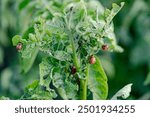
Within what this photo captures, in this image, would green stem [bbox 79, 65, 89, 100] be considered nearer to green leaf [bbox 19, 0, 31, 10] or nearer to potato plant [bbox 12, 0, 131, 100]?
potato plant [bbox 12, 0, 131, 100]

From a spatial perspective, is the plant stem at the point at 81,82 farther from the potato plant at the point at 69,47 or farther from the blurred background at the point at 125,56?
the blurred background at the point at 125,56

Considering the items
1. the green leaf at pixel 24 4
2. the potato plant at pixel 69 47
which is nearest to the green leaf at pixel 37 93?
the potato plant at pixel 69 47

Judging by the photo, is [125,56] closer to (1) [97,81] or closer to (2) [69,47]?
(1) [97,81]

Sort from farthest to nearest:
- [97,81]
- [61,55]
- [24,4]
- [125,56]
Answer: [125,56] → [24,4] → [97,81] → [61,55]

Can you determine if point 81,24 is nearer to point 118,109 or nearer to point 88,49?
point 88,49

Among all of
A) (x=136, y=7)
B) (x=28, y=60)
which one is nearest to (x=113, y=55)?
(x=136, y=7)

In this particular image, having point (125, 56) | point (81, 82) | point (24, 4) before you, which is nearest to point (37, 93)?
point (81, 82)
